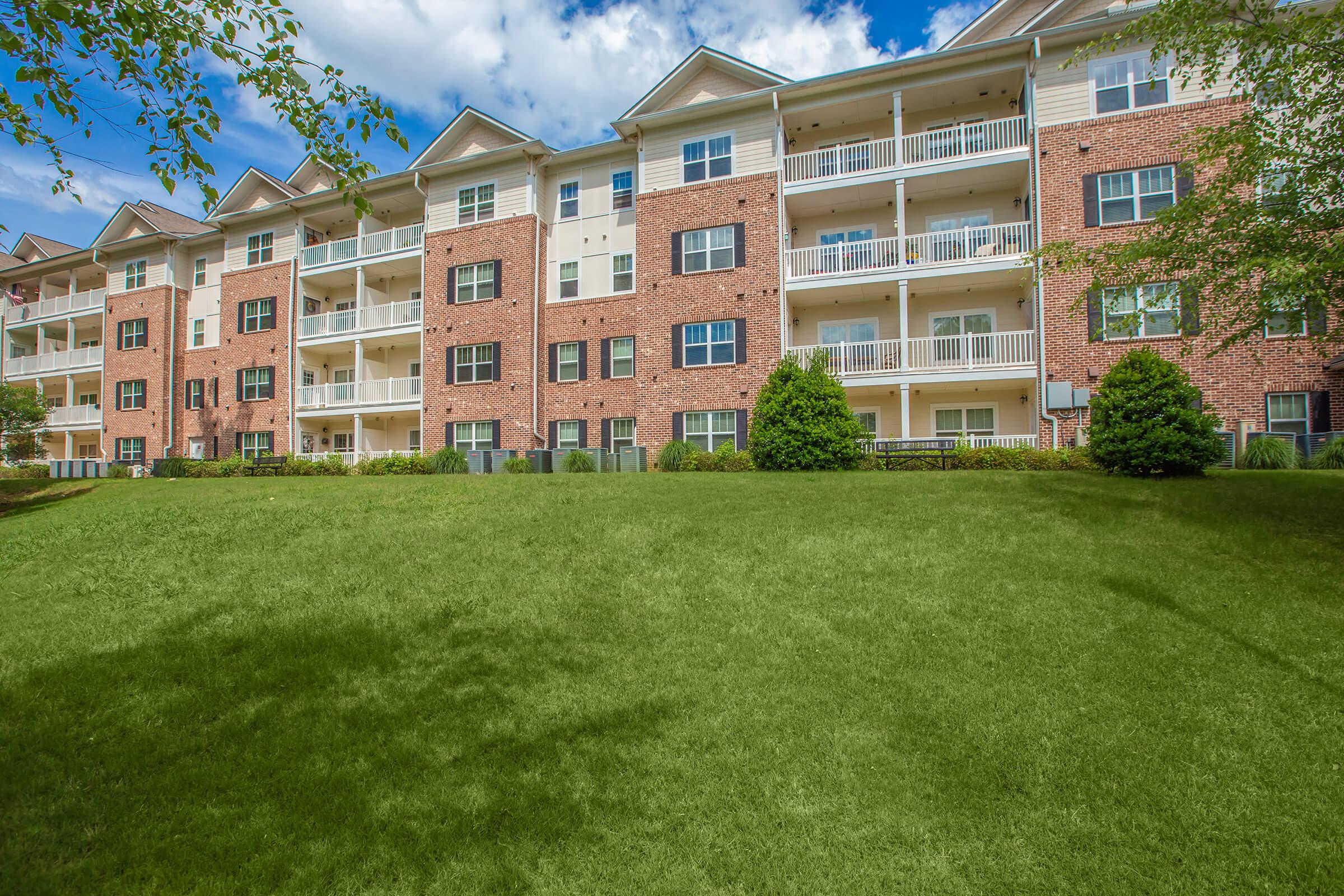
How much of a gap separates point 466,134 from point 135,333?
19803 millimetres

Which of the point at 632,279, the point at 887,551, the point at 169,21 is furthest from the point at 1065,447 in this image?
the point at 169,21

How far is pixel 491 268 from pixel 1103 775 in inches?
902

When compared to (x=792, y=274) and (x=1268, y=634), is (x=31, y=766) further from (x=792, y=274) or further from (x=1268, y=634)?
(x=792, y=274)

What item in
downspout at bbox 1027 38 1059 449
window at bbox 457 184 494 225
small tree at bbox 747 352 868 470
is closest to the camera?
small tree at bbox 747 352 868 470

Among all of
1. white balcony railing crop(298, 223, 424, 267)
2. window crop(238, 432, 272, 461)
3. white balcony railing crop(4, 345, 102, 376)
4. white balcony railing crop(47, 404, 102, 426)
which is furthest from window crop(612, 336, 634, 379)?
white balcony railing crop(4, 345, 102, 376)

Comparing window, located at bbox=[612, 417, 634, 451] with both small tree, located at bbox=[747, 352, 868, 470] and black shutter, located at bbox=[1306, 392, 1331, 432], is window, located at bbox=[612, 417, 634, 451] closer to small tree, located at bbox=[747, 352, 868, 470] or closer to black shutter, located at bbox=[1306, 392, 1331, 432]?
small tree, located at bbox=[747, 352, 868, 470]

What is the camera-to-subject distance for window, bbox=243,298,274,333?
27.7 meters

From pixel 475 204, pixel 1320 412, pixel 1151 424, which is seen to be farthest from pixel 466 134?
pixel 1320 412

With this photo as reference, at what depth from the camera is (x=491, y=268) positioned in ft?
76.9

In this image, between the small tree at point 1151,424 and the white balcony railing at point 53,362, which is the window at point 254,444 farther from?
the small tree at point 1151,424

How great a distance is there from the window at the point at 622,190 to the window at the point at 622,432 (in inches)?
292

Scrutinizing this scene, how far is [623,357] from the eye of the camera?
22016 mm

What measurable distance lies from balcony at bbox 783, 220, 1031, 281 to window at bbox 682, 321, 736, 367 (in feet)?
8.28

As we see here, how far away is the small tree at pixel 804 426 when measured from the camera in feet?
50.5
